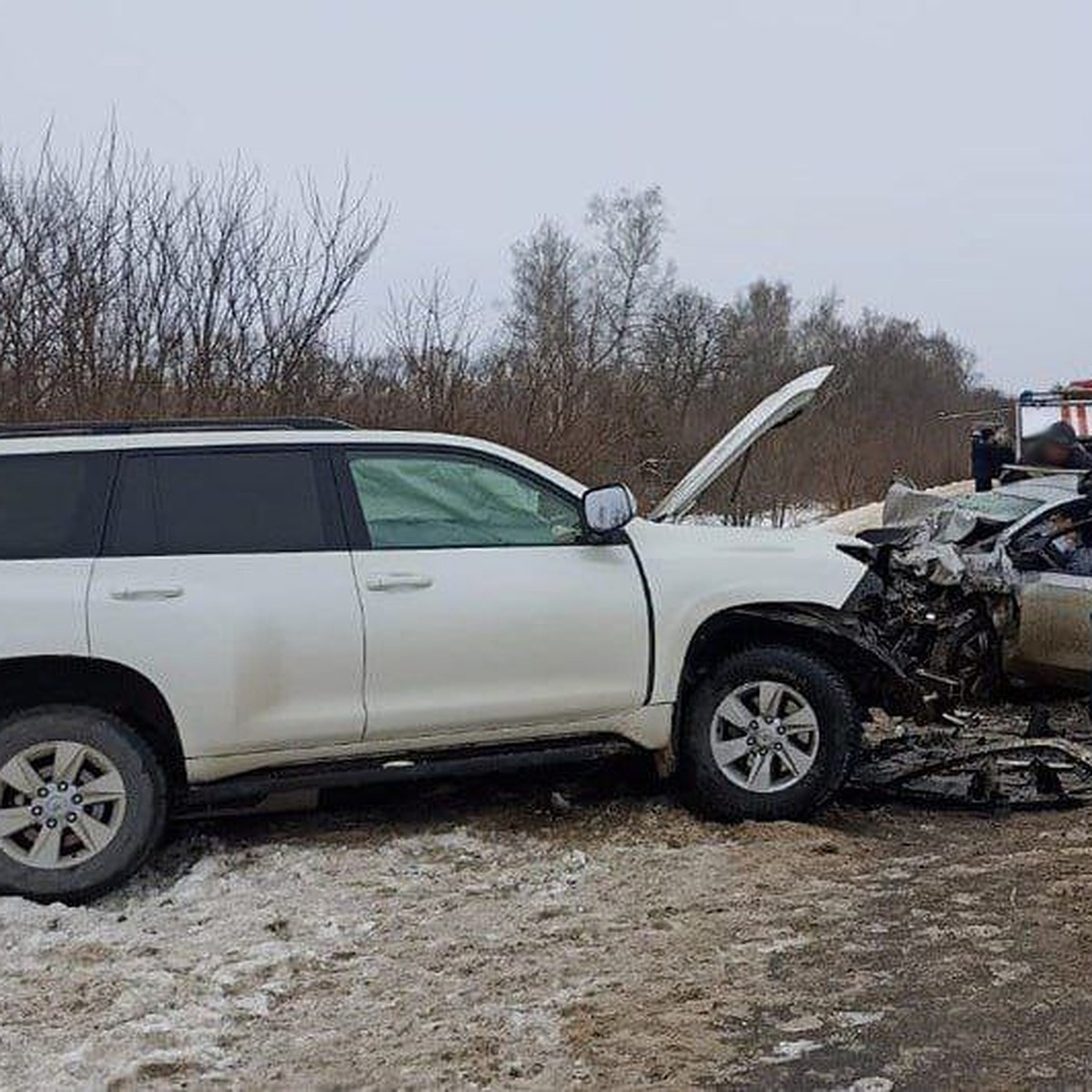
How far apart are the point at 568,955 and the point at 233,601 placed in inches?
73.5

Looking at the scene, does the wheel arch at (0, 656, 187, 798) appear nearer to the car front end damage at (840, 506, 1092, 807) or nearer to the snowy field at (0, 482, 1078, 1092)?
the snowy field at (0, 482, 1078, 1092)

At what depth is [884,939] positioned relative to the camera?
14.9 ft

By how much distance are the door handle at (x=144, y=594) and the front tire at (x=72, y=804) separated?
0.45m

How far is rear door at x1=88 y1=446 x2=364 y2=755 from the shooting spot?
516 cm

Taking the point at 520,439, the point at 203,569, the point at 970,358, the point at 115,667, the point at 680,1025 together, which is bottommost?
the point at 680,1025

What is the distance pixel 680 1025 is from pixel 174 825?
112 inches

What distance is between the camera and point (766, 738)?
5867mm

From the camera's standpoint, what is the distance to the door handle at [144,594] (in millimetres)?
5152

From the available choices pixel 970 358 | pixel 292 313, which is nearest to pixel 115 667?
pixel 292 313

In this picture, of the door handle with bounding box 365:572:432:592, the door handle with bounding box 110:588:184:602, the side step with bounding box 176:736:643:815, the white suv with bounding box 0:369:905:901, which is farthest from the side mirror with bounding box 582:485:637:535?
the door handle with bounding box 110:588:184:602

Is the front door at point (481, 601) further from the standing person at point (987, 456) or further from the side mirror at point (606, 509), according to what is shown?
the standing person at point (987, 456)

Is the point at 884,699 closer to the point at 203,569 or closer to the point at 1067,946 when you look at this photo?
the point at 1067,946

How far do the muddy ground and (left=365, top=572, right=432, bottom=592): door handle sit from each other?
1.07m

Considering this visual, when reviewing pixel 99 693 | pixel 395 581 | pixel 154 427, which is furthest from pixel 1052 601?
pixel 99 693
